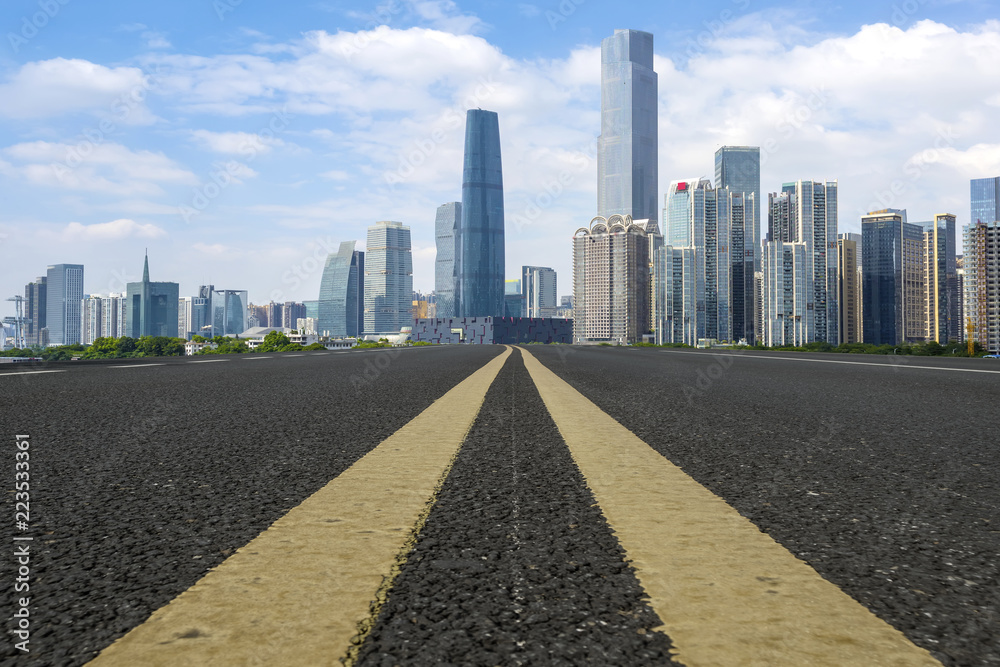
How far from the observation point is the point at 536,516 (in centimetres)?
193

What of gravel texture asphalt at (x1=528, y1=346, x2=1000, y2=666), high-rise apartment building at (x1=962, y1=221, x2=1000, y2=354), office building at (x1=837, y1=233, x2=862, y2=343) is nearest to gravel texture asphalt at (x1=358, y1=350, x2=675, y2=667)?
gravel texture asphalt at (x1=528, y1=346, x2=1000, y2=666)

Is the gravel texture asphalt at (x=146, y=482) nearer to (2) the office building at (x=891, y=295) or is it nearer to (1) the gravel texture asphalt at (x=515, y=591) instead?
A: (1) the gravel texture asphalt at (x=515, y=591)

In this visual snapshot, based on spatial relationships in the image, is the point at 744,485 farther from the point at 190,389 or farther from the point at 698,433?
the point at 190,389

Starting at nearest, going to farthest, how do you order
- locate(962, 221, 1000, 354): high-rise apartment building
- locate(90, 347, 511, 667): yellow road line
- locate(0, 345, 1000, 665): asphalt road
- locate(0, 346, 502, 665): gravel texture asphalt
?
locate(90, 347, 511, 667): yellow road line, locate(0, 345, 1000, 665): asphalt road, locate(0, 346, 502, 665): gravel texture asphalt, locate(962, 221, 1000, 354): high-rise apartment building

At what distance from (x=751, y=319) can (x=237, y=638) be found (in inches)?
8088

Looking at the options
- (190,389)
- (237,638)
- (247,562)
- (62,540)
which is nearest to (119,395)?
(190,389)

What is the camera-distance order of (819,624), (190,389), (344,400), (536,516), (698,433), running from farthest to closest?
(190,389) < (344,400) < (698,433) < (536,516) < (819,624)

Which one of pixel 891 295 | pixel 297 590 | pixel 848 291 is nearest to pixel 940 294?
pixel 891 295

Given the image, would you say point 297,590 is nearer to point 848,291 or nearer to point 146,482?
point 146,482

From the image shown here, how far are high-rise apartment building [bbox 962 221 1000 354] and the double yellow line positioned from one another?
117 m

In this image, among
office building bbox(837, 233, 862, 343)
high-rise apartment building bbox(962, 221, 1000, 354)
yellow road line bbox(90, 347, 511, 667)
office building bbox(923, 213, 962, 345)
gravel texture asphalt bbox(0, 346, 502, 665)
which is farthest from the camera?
office building bbox(923, 213, 962, 345)

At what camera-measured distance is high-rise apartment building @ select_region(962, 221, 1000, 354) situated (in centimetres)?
9744

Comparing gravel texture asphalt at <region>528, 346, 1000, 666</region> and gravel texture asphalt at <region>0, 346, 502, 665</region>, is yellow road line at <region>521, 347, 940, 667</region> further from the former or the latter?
gravel texture asphalt at <region>0, 346, 502, 665</region>

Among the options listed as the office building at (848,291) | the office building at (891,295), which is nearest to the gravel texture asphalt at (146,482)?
the office building at (848,291)
